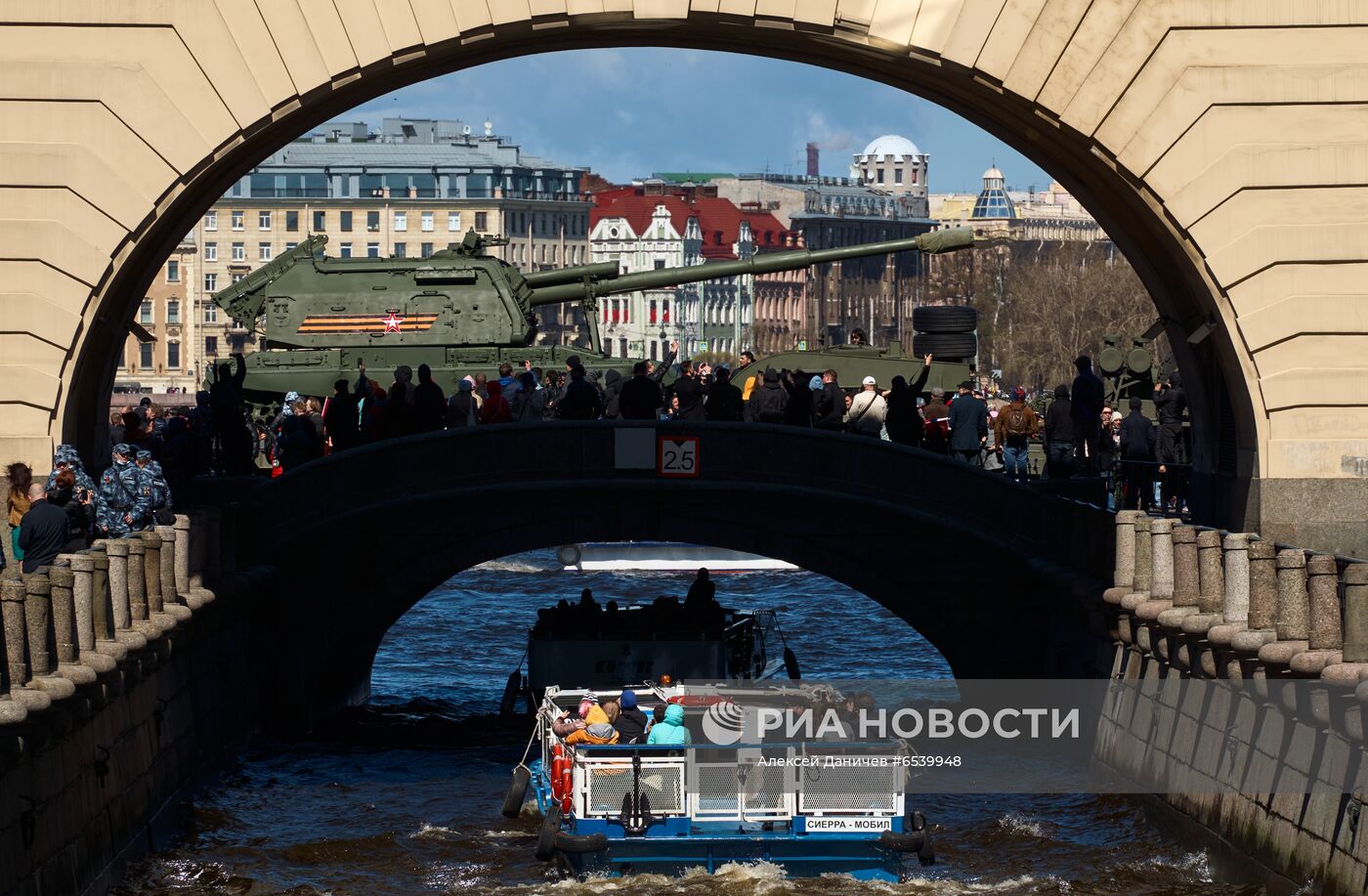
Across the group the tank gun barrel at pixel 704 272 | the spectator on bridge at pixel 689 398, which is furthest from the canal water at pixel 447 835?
the tank gun barrel at pixel 704 272

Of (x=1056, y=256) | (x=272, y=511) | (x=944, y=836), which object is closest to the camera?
(x=944, y=836)

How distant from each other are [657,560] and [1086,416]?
34417 millimetres

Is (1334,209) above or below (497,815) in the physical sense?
above

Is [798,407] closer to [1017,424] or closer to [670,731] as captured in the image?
[1017,424]

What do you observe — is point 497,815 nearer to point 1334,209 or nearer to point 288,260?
point 1334,209

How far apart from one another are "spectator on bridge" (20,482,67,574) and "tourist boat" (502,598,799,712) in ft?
40.9

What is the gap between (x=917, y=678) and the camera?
131 feet

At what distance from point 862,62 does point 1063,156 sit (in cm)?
204

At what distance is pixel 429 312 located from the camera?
43594 mm

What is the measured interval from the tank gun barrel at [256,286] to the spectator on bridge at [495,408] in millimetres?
16005

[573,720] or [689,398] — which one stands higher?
[689,398]

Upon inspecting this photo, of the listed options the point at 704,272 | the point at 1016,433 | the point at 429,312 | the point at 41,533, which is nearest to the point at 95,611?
the point at 41,533

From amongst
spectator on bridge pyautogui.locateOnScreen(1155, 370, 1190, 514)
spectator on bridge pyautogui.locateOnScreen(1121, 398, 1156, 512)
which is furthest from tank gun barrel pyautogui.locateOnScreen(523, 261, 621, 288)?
spectator on bridge pyautogui.locateOnScreen(1155, 370, 1190, 514)

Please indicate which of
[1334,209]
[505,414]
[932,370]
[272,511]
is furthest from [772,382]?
[932,370]
